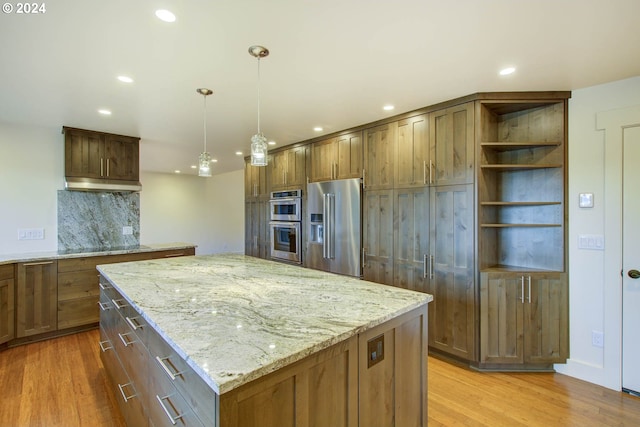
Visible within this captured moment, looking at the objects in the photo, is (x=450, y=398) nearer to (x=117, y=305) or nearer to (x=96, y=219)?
(x=117, y=305)

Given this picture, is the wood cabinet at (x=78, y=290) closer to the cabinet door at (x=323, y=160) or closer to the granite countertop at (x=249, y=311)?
the granite countertop at (x=249, y=311)

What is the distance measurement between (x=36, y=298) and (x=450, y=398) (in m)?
4.19

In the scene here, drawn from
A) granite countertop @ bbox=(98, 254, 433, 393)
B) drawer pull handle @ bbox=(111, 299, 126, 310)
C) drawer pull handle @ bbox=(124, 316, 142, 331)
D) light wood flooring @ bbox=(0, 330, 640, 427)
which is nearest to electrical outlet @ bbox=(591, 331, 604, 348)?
light wood flooring @ bbox=(0, 330, 640, 427)

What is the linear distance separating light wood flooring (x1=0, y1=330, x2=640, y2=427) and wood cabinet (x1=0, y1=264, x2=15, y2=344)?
329mm

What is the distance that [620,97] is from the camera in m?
2.45

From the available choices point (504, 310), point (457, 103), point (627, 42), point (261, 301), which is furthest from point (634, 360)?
point (261, 301)

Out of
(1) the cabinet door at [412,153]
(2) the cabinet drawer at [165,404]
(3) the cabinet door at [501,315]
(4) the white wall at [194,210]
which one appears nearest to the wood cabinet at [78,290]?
(2) the cabinet drawer at [165,404]

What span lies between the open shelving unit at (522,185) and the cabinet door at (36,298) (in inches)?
176

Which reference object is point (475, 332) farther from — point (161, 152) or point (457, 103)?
point (161, 152)

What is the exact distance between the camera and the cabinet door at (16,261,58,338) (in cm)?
320

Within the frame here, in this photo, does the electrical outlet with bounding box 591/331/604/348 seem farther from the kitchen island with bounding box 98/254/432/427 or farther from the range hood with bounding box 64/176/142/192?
the range hood with bounding box 64/176/142/192

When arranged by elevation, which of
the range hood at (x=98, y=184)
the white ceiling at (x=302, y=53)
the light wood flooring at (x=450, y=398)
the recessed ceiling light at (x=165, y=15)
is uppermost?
the white ceiling at (x=302, y=53)

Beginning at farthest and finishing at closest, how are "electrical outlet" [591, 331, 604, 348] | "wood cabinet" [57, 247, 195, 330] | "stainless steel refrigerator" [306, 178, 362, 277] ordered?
"stainless steel refrigerator" [306, 178, 362, 277]
"wood cabinet" [57, 247, 195, 330]
"electrical outlet" [591, 331, 604, 348]

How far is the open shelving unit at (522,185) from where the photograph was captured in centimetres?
269
